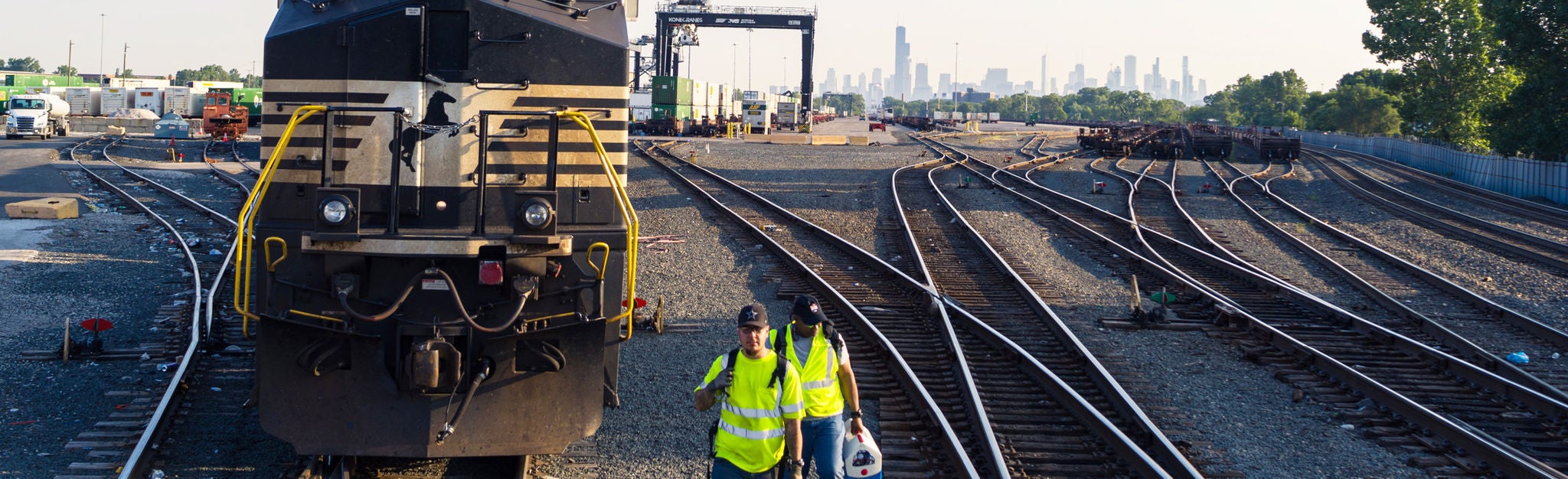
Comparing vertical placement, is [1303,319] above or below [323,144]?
below

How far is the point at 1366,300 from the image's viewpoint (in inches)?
535

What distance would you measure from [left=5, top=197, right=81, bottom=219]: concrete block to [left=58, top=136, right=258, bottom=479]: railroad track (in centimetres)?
116

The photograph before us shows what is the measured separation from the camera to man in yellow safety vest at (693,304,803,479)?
217 inches

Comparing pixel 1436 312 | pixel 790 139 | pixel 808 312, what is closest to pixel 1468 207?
pixel 1436 312

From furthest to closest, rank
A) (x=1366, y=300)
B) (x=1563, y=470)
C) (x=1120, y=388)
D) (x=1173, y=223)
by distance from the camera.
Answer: (x=1173, y=223)
(x=1366, y=300)
(x=1120, y=388)
(x=1563, y=470)

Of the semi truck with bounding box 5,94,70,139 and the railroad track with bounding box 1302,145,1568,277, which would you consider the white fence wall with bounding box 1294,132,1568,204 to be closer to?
the railroad track with bounding box 1302,145,1568,277

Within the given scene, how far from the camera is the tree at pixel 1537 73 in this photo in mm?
29438

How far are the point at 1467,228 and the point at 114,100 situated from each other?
73373 millimetres

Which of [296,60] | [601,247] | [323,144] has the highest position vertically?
[296,60]

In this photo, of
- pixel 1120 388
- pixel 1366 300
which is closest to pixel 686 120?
pixel 1366 300

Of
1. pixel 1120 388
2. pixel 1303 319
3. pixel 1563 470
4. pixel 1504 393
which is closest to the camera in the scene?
pixel 1563 470

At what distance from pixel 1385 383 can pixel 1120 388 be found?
8.68 ft

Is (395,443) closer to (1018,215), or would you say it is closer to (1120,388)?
(1120,388)

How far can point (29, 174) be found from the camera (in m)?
28.1
